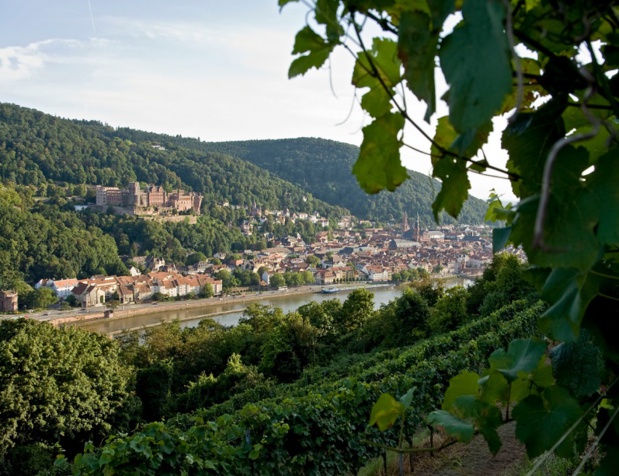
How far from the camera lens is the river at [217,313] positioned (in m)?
31.3

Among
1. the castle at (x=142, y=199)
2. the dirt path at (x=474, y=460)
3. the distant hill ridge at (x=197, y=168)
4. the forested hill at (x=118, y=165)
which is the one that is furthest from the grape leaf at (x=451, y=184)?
the forested hill at (x=118, y=165)

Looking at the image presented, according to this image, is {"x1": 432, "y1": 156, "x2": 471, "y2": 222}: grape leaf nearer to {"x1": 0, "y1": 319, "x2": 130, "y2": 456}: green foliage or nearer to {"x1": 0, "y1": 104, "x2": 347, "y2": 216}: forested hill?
{"x1": 0, "y1": 319, "x2": 130, "y2": 456}: green foliage

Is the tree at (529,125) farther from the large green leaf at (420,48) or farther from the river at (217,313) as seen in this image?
the river at (217,313)

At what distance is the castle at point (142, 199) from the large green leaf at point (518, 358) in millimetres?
57826

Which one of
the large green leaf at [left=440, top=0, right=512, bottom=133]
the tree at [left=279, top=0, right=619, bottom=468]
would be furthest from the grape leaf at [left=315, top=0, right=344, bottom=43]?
the large green leaf at [left=440, top=0, right=512, bottom=133]

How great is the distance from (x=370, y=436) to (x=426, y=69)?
3920 millimetres

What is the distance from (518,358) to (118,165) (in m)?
70.2

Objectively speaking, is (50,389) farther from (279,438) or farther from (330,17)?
(330,17)

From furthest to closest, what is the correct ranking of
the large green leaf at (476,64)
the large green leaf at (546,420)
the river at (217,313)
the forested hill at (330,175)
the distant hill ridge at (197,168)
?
the forested hill at (330,175) < the distant hill ridge at (197,168) < the river at (217,313) < the large green leaf at (546,420) < the large green leaf at (476,64)

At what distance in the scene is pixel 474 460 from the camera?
127 inches

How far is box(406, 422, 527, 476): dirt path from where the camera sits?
10.0 ft

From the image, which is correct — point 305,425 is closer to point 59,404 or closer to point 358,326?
point 59,404

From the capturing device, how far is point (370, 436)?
12.8 feet

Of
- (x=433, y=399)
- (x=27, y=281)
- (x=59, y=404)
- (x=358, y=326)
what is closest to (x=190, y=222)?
(x=27, y=281)
